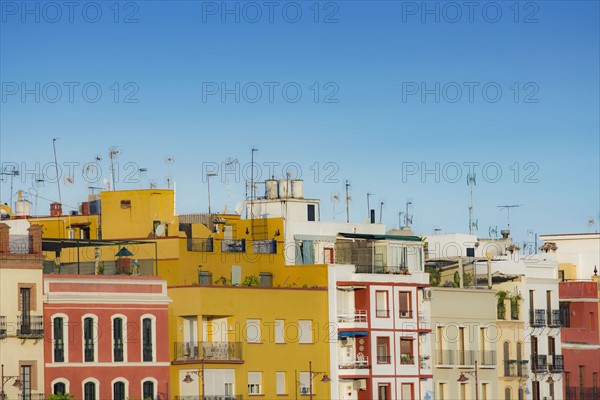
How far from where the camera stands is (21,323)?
8056cm

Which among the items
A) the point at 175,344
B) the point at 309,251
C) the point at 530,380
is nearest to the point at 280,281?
the point at 309,251

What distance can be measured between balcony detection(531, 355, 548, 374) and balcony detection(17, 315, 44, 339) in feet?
113

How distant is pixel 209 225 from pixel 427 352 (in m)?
13.0

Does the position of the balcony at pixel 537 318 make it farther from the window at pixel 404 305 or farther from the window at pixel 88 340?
the window at pixel 88 340

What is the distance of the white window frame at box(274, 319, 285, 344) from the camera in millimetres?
92094

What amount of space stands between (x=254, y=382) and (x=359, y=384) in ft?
23.6

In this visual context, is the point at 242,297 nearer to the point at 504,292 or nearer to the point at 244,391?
the point at 244,391

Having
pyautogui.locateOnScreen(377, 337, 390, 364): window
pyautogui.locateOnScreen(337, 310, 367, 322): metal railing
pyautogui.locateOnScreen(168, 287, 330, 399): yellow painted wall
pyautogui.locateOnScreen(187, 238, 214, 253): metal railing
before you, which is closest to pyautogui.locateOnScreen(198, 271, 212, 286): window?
pyautogui.locateOnScreen(187, 238, 214, 253): metal railing

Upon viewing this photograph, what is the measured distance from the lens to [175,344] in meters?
87.6

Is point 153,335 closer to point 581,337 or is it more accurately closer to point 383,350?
point 383,350

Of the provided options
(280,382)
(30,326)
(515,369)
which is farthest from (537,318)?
(30,326)

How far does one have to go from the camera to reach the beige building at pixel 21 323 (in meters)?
79.9

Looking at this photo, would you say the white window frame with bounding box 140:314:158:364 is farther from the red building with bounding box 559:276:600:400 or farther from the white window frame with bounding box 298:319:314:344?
the red building with bounding box 559:276:600:400

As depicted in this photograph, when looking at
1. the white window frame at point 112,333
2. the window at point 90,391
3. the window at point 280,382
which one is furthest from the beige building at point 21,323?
the window at point 280,382
